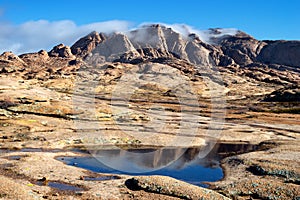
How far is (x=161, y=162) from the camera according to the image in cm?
5069

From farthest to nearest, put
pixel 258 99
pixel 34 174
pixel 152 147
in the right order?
→ pixel 258 99, pixel 152 147, pixel 34 174

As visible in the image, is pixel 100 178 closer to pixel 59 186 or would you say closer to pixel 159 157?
pixel 59 186

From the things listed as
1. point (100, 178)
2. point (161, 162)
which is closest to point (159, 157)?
Result: point (161, 162)

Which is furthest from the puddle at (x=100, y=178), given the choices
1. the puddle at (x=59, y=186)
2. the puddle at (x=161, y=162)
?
the puddle at (x=59, y=186)

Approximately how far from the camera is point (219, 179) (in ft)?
139

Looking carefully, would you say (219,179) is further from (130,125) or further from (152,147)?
(130,125)

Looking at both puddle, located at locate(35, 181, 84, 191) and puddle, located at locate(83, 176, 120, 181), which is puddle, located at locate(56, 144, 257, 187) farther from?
puddle, located at locate(35, 181, 84, 191)

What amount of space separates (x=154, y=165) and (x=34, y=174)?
17872 millimetres

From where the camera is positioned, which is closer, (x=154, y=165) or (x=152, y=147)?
(x=154, y=165)

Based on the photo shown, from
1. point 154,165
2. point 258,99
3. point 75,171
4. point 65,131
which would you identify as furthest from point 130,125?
point 258,99

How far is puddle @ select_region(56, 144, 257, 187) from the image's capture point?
43.8m

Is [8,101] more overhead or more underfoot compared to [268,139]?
more overhead

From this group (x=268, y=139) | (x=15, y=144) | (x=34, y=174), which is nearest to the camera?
(x=34, y=174)

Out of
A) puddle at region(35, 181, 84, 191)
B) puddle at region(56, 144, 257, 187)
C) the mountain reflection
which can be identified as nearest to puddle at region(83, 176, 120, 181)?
puddle at region(56, 144, 257, 187)
